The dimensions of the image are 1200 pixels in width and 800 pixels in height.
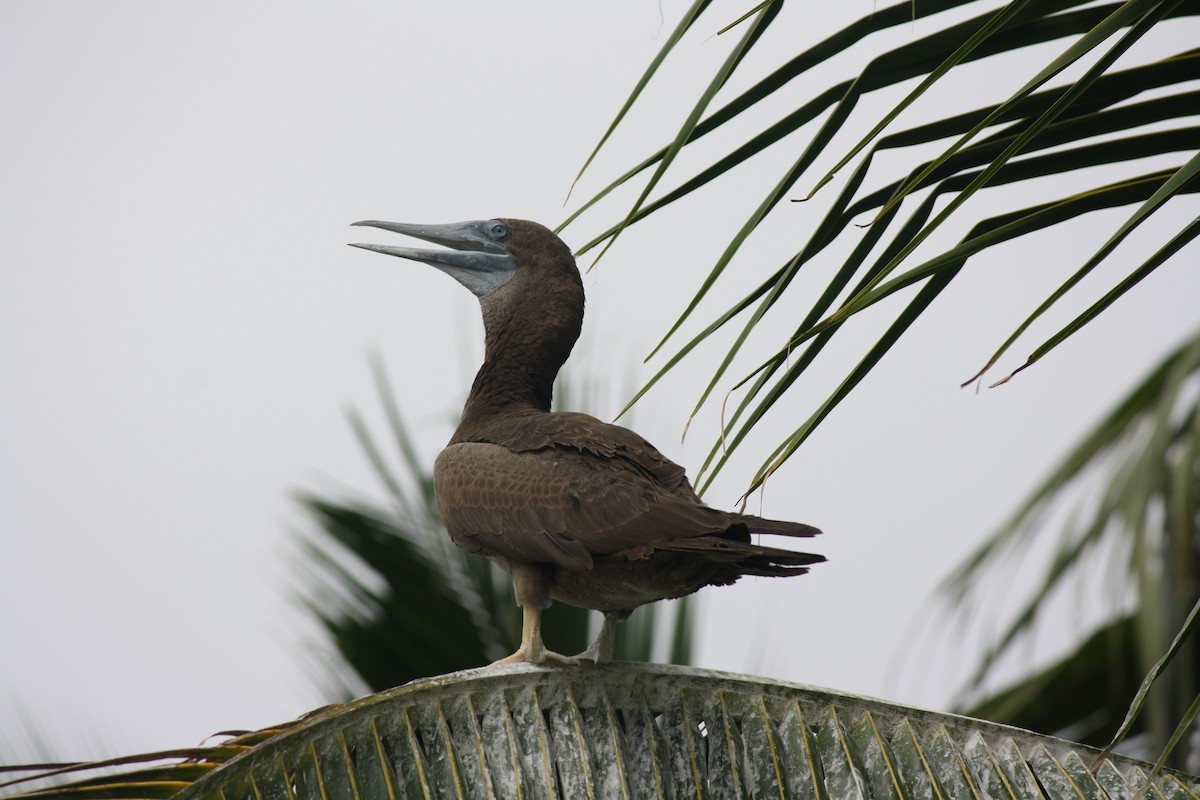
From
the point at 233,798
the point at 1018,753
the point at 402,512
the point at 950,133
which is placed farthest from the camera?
the point at 402,512

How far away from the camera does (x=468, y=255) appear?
16.1ft

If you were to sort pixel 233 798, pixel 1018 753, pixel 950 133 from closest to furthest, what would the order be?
pixel 950 133 < pixel 233 798 < pixel 1018 753

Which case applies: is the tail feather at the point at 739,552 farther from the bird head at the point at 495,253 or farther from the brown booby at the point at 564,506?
the bird head at the point at 495,253

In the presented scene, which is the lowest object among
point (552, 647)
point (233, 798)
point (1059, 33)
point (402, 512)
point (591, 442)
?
point (552, 647)

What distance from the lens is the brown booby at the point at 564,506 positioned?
11.0ft

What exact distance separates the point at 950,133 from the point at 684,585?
1.71 meters

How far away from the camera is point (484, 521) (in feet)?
12.6

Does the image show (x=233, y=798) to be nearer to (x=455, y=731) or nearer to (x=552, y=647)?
(x=455, y=731)

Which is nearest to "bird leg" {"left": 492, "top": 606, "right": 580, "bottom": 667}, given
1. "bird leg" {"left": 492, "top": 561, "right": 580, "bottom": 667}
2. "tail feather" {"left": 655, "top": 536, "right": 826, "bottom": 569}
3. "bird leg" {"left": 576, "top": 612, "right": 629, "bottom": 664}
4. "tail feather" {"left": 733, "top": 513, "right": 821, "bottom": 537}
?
"bird leg" {"left": 492, "top": 561, "right": 580, "bottom": 667}

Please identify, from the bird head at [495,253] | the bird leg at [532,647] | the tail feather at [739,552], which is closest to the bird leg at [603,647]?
the bird leg at [532,647]

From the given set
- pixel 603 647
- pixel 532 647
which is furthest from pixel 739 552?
pixel 532 647

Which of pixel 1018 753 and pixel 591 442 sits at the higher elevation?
pixel 591 442

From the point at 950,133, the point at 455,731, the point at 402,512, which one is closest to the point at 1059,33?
the point at 950,133

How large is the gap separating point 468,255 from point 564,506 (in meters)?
1.54
